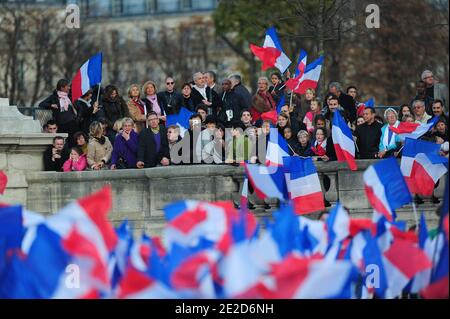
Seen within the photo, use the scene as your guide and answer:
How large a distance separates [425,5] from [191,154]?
32.0m

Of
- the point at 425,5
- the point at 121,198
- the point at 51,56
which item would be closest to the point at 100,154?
the point at 121,198

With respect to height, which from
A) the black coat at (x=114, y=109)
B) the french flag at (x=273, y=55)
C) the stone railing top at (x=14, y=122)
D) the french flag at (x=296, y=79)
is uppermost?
the french flag at (x=273, y=55)

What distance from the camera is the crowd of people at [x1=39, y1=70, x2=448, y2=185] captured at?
27.2m

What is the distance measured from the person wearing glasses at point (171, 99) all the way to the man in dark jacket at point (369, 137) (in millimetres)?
3290

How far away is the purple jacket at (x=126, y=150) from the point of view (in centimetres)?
2758

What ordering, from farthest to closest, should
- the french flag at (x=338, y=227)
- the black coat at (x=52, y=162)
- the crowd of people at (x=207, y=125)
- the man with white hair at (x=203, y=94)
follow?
1. the man with white hair at (x=203, y=94)
2. the black coat at (x=52, y=162)
3. the crowd of people at (x=207, y=125)
4. the french flag at (x=338, y=227)

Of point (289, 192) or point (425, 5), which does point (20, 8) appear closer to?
point (425, 5)

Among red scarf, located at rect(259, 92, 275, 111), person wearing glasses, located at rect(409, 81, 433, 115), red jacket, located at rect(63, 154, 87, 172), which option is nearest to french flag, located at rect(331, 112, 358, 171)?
person wearing glasses, located at rect(409, 81, 433, 115)

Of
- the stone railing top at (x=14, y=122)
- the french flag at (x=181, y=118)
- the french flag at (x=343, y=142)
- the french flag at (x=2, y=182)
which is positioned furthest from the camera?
the french flag at (x=181, y=118)

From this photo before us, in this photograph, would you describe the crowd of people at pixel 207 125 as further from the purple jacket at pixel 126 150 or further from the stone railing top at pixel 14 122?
the stone railing top at pixel 14 122

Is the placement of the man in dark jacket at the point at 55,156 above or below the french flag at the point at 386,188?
above

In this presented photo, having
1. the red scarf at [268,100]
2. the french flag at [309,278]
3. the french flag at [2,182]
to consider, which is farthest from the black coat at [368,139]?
the french flag at [309,278]

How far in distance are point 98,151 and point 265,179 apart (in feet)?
9.79
